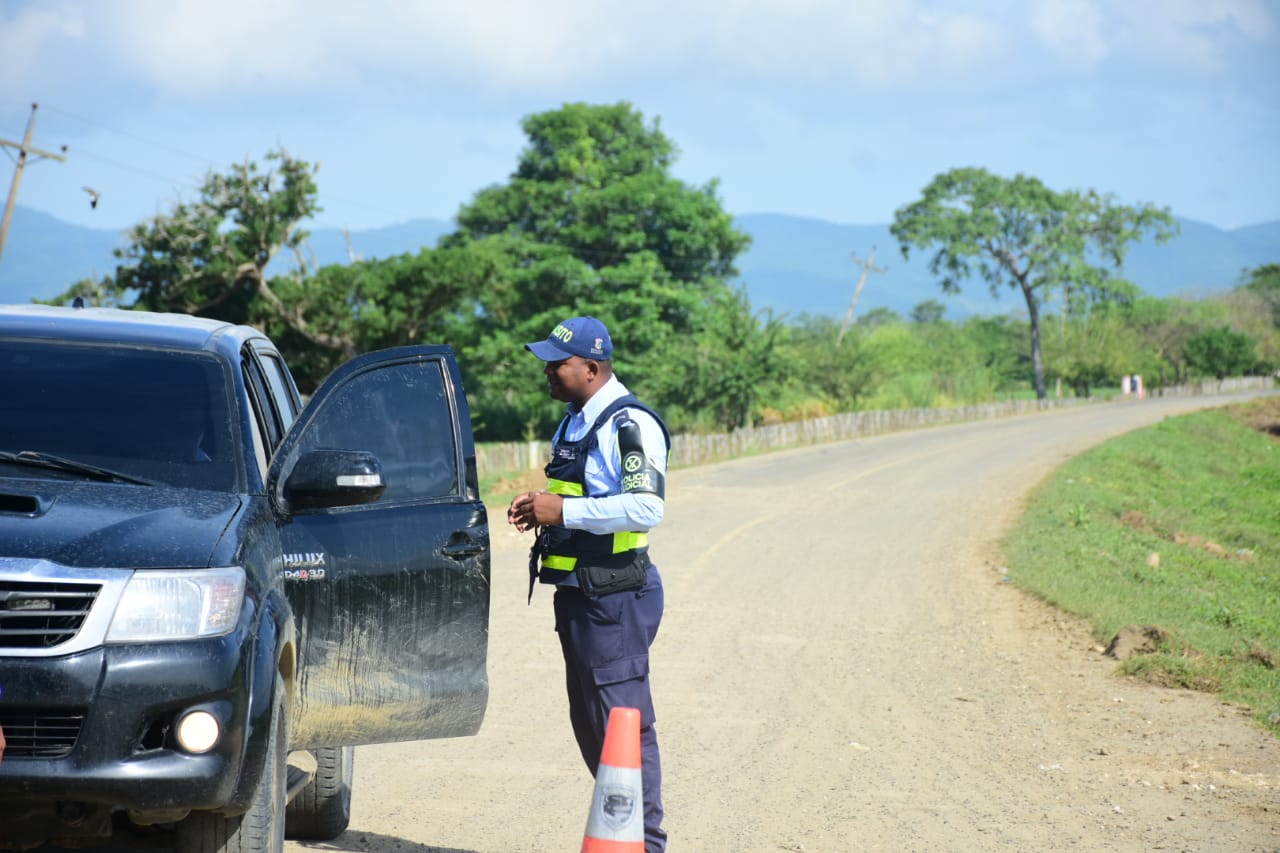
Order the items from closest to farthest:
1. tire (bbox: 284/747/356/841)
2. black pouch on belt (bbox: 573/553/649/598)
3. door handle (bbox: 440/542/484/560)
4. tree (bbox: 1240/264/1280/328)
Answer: black pouch on belt (bbox: 573/553/649/598) < door handle (bbox: 440/542/484/560) < tire (bbox: 284/747/356/841) < tree (bbox: 1240/264/1280/328)

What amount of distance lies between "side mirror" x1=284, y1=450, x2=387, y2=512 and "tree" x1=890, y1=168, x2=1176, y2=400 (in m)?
75.6

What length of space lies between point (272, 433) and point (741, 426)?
39.9 metres

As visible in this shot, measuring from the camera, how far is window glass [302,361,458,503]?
5.11 meters

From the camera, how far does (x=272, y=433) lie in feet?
17.7

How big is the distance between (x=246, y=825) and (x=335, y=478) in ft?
3.46

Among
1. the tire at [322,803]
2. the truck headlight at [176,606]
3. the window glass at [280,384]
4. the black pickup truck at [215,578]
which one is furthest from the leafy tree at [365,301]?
the truck headlight at [176,606]

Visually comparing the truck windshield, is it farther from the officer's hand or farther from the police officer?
the police officer

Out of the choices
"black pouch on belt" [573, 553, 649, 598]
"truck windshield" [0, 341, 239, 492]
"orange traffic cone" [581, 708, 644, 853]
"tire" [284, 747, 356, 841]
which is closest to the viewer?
"orange traffic cone" [581, 708, 644, 853]

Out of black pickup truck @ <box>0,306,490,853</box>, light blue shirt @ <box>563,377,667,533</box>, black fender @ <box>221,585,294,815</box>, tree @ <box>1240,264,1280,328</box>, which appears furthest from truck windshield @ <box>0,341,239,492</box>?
tree @ <box>1240,264,1280,328</box>

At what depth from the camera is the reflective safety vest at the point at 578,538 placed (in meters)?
4.91

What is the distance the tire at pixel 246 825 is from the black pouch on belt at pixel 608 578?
1.10 m

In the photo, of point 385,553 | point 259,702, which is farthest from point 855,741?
point 259,702

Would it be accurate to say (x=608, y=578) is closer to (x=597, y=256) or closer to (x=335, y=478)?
(x=335, y=478)

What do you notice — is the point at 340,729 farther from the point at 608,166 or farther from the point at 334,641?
the point at 608,166
